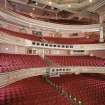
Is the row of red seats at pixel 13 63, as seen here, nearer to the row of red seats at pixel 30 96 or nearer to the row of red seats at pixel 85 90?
the row of red seats at pixel 30 96

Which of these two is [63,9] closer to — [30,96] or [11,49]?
[11,49]

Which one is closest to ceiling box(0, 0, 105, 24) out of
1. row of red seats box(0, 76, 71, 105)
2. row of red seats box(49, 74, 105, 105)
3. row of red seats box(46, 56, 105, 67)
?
row of red seats box(46, 56, 105, 67)

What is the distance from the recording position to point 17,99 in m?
6.62

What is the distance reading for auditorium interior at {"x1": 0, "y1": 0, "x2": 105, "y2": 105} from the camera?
7.64 metres

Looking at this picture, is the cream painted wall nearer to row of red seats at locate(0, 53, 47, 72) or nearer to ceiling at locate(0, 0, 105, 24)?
row of red seats at locate(0, 53, 47, 72)

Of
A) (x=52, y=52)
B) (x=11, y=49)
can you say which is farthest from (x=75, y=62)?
(x=11, y=49)

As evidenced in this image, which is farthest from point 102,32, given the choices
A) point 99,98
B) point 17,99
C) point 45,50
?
point 17,99

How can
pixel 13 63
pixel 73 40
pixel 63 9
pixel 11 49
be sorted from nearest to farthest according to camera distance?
pixel 13 63 → pixel 11 49 → pixel 63 9 → pixel 73 40

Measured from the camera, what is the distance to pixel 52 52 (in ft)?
44.0

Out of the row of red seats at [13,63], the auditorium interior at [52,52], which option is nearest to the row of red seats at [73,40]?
the auditorium interior at [52,52]

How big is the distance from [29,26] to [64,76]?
3951 millimetres

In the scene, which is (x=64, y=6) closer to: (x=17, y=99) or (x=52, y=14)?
(x=52, y=14)

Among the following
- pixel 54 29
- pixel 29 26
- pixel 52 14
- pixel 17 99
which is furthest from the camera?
pixel 52 14

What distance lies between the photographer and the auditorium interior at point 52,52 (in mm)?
7642
